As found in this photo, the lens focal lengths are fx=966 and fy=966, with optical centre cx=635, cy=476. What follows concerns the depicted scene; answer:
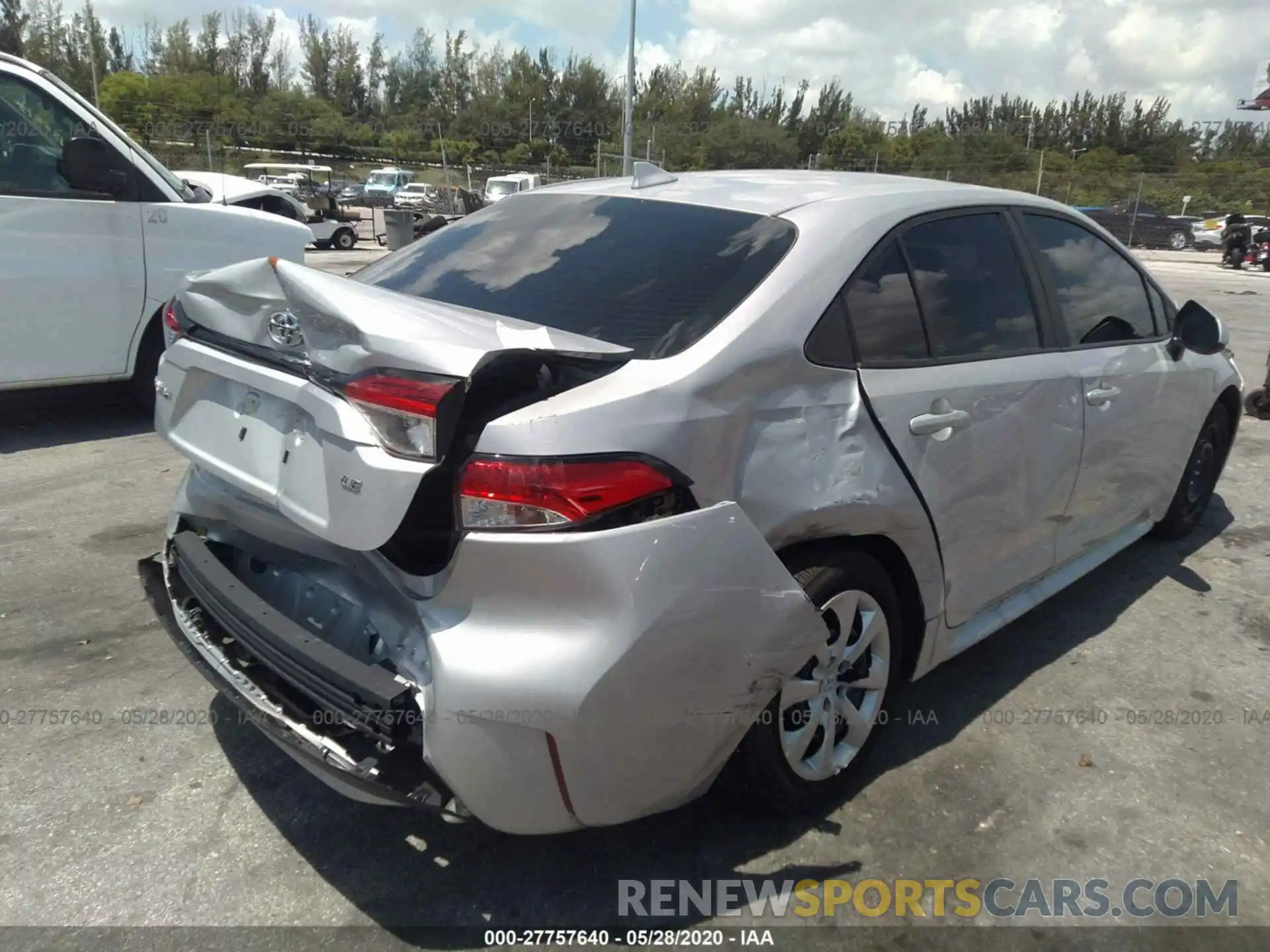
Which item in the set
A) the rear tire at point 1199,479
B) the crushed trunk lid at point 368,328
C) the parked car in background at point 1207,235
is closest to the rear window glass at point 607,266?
the crushed trunk lid at point 368,328

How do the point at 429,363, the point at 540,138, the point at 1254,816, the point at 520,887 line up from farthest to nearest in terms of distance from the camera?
the point at 540,138, the point at 1254,816, the point at 520,887, the point at 429,363

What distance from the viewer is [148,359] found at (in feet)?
19.9

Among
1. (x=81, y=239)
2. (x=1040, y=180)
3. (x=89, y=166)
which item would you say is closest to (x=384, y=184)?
(x=1040, y=180)

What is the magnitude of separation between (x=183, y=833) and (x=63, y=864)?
0.27 m

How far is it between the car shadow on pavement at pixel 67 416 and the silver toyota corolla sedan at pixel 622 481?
146 inches

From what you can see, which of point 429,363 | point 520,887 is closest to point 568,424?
point 429,363

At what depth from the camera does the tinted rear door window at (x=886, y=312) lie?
2.57m

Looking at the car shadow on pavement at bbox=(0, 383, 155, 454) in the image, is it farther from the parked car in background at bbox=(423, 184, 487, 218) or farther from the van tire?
the parked car in background at bbox=(423, 184, 487, 218)

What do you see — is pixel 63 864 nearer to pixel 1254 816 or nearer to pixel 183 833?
pixel 183 833

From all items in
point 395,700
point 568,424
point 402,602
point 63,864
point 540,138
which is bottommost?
point 63,864

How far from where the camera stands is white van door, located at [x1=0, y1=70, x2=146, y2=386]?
17.8 feet

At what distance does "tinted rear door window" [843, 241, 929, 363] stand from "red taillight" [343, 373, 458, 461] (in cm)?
117

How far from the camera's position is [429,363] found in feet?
6.45

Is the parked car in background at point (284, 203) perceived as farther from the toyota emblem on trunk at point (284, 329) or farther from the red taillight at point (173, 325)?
the toyota emblem on trunk at point (284, 329)
